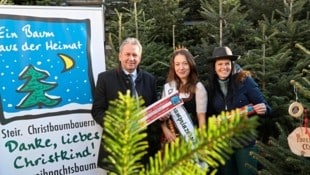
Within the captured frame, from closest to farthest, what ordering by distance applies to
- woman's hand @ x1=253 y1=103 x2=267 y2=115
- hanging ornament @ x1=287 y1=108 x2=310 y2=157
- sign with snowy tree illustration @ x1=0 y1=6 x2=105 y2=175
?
hanging ornament @ x1=287 y1=108 x2=310 y2=157 < sign with snowy tree illustration @ x1=0 y1=6 x2=105 y2=175 < woman's hand @ x1=253 y1=103 x2=267 y2=115

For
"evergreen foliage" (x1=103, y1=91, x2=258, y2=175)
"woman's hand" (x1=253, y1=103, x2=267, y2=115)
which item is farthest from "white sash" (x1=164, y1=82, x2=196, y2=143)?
"evergreen foliage" (x1=103, y1=91, x2=258, y2=175)

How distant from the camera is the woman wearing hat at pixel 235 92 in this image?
3705 millimetres

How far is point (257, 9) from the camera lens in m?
6.88

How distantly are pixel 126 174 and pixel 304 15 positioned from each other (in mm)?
6317

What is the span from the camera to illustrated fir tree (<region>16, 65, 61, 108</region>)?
11.7 ft

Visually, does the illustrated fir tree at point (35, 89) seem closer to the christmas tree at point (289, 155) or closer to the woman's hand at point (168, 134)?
the woman's hand at point (168, 134)

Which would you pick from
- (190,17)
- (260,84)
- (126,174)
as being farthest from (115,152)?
(190,17)

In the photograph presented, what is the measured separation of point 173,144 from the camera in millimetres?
674

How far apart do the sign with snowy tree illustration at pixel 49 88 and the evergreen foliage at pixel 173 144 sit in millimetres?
3027

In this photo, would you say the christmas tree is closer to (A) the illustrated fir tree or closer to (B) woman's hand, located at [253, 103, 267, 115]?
(B) woman's hand, located at [253, 103, 267, 115]

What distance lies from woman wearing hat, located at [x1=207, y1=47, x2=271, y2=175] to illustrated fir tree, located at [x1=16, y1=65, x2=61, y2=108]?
56.1 inches

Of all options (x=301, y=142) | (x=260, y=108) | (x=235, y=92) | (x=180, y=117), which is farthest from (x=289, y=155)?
(x=180, y=117)

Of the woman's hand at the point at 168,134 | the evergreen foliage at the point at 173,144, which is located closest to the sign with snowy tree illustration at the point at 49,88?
the woman's hand at the point at 168,134

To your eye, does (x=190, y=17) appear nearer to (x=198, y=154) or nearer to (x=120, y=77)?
(x=120, y=77)
